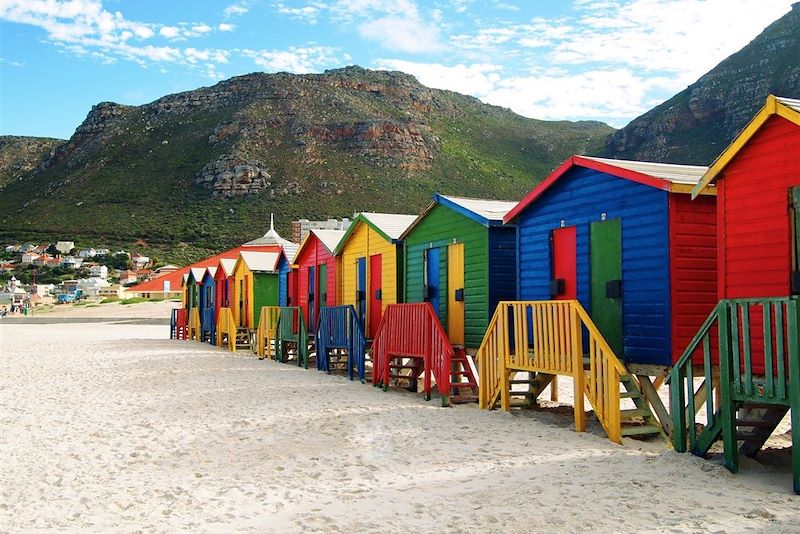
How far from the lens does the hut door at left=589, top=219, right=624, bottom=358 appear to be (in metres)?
10.8

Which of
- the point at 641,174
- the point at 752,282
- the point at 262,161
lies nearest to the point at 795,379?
the point at 752,282

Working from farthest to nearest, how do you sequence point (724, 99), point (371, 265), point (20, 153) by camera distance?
point (20, 153) → point (724, 99) → point (371, 265)

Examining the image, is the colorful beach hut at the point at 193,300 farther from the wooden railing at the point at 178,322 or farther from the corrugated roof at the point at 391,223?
the corrugated roof at the point at 391,223

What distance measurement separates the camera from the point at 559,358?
10.6m

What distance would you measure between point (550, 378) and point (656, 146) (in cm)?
6133

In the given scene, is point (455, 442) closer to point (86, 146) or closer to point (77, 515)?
point (77, 515)

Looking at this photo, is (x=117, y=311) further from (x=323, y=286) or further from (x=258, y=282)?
(x=323, y=286)

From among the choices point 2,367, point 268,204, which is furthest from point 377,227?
point 268,204

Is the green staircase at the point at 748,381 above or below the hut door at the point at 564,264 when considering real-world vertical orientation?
below

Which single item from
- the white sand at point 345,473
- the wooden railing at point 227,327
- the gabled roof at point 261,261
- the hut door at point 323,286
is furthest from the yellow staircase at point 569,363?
the wooden railing at point 227,327

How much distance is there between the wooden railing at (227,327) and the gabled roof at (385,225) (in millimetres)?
8979

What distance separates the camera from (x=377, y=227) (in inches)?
709

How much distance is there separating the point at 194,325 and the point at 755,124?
99.0ft

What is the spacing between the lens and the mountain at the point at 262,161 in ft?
269
